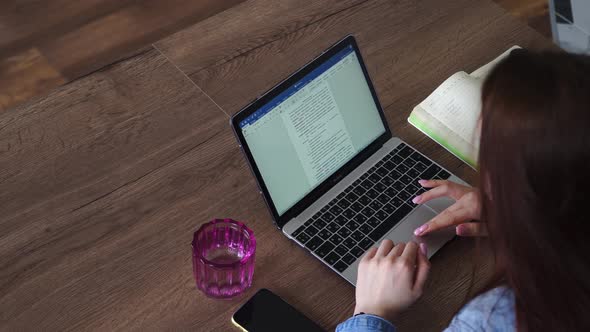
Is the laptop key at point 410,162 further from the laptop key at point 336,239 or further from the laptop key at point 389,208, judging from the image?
the laptop key at point 336,239

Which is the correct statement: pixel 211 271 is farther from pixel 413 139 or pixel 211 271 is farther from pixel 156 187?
pixel 413 139

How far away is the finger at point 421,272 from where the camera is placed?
1176 mm

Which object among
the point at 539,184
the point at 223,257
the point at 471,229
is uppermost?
the point at 539,184

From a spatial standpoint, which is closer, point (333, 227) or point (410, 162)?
point (333, 227)

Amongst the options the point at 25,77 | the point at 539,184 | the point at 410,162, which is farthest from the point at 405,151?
the point at 25,77

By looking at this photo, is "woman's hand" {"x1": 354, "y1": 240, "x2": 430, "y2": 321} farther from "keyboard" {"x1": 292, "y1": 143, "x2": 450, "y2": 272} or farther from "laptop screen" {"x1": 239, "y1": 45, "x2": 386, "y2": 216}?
"laptop screen" {"x1": 239, "y1": 45, "x2": 386, "y2": 216}

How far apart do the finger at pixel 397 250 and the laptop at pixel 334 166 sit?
0.19 feet

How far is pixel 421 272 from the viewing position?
118 centimetres

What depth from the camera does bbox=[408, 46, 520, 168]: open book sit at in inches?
56.2

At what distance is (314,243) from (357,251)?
7 cm

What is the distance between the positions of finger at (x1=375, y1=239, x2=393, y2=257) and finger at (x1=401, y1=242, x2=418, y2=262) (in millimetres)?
24

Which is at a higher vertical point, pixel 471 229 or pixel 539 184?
pixel 539 184

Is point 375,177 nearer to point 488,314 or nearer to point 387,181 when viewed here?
point 387,181

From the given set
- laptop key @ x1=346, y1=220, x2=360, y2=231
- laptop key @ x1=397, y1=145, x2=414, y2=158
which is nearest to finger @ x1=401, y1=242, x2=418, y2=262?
laptop key @ x1=346, y1=220, x2=360, y2=231
